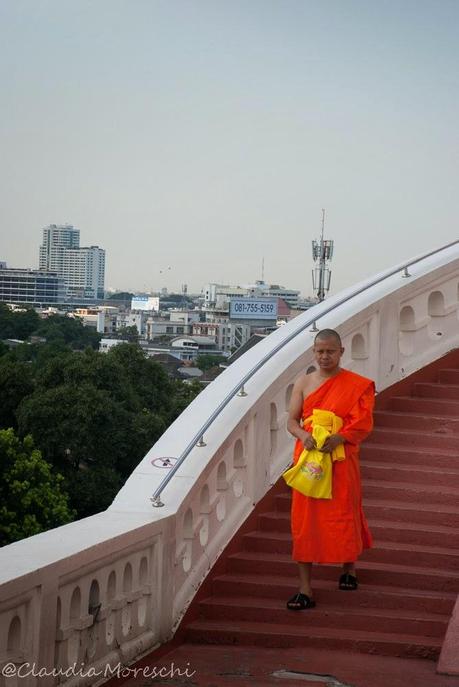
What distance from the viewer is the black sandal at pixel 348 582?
232 inches

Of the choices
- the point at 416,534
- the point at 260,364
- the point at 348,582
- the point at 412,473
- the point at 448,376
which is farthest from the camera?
the point at 448,376

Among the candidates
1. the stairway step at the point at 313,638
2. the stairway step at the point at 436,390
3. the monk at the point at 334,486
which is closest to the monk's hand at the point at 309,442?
the monk at the point at 334,486

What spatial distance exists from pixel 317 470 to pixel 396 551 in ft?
2.63

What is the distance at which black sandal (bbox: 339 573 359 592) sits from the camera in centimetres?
590

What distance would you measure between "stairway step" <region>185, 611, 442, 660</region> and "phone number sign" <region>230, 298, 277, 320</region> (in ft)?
499

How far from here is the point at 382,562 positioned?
20.5 ft

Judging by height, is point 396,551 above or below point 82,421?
above

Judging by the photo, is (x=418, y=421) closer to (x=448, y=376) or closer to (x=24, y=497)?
(x=448, y=376)

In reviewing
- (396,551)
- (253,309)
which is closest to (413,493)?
(396,551)

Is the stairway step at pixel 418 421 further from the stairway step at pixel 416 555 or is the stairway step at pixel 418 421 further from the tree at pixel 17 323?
the tree at pixel 17 323

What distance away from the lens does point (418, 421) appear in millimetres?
7461

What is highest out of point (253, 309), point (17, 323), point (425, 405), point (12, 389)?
point (253, 309)

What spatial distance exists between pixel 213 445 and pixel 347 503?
730 millimetres

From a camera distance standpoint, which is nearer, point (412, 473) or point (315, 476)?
point (315, 476)
